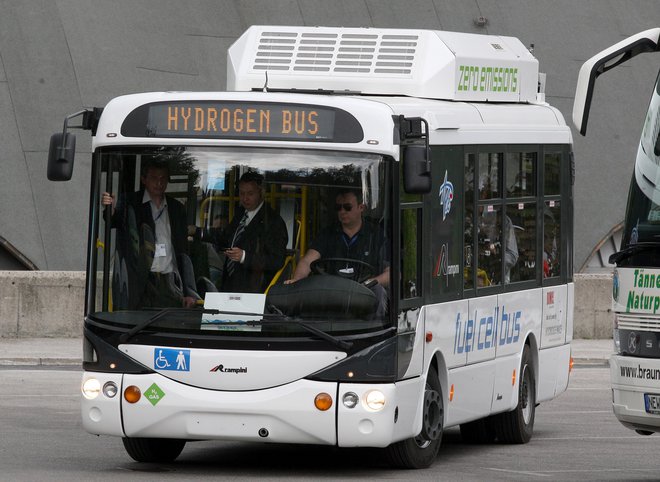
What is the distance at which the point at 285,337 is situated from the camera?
36.1 ft

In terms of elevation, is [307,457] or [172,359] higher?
[172,359]

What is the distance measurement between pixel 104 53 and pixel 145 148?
2049 centimetres

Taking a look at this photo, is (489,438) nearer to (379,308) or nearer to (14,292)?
(379,308)

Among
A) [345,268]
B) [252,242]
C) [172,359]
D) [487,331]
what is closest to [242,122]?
[252,242]

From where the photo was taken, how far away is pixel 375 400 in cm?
1092

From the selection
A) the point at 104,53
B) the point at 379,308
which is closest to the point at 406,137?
the point at 379,308

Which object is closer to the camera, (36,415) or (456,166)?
(456,166)

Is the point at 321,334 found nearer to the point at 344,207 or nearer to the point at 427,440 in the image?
the point at 344,207

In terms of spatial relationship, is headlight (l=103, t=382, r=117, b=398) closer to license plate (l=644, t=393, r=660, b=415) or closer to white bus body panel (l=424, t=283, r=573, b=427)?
white bus body panel (l=424, t=283, r=573, b=427)

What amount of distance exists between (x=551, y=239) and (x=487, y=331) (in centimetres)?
188

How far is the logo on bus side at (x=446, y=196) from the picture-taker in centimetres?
1223

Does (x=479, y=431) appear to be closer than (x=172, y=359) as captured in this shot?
No

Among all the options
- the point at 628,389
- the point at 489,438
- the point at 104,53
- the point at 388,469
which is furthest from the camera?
the point at 104,53

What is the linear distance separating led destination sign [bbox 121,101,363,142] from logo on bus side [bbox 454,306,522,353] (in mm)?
2014
